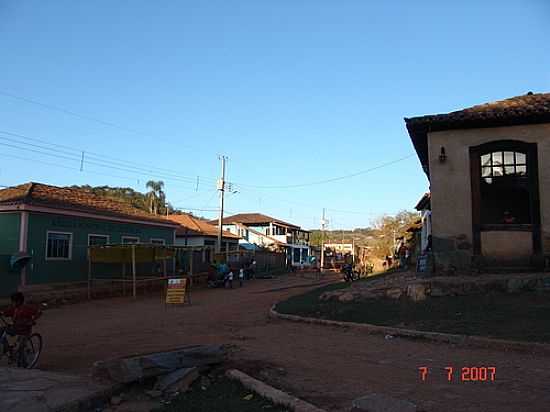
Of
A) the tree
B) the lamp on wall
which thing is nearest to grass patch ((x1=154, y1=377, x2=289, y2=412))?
the lamp on wall

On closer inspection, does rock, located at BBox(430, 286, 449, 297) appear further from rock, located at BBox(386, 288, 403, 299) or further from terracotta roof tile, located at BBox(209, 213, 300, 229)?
terracotta roof tile, located at BBox(209, 213, 300, 229)

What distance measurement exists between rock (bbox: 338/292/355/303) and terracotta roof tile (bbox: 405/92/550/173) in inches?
186

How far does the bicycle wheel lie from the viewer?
8.38 meters

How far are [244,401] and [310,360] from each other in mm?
2427

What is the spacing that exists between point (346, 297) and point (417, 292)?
85.5 inches

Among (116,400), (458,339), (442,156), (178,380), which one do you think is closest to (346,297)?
(442,156)

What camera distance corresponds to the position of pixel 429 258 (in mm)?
13750

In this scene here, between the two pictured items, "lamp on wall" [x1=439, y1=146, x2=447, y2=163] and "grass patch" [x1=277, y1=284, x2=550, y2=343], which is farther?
"lamp on wall" [x1=439, y1=146, x2=447, y2=163]

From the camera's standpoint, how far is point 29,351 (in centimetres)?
856

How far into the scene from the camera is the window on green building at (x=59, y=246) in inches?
880

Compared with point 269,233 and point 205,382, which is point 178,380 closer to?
point 205,382

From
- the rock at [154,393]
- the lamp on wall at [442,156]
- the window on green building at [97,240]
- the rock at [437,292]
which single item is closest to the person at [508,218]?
the lamp on wall at [442,156]

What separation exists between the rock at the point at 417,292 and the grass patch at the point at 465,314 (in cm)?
15

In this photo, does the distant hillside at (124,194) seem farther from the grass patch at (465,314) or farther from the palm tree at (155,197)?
the grass patch at (465,314)
